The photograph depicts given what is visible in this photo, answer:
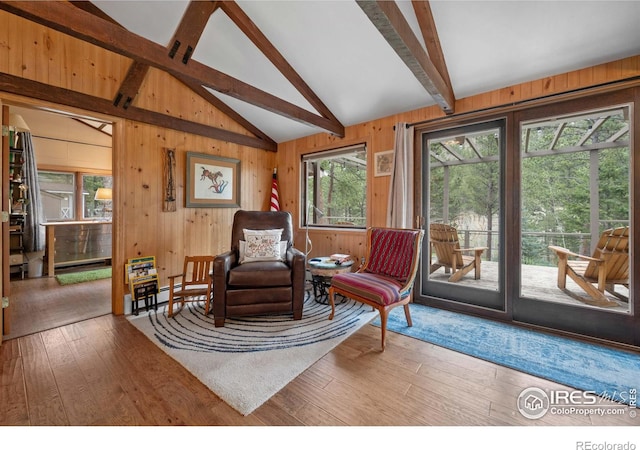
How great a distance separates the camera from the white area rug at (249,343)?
1.64 meters

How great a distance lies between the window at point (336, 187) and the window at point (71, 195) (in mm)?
3516

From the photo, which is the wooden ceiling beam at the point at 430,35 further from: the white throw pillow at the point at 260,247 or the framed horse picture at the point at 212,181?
the framed horse picture at the point at 212,181

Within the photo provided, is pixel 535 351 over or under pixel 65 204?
under

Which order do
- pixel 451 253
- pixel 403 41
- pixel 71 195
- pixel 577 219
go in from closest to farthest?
pixel 403 41
pixel 577 219
pixel 451 253
pixel 71 195

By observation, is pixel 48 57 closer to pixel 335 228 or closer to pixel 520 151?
pixel 335 228

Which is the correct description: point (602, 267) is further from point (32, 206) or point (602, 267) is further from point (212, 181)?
point (32, 206)

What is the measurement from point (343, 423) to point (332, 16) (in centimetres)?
296

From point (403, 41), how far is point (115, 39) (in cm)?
187

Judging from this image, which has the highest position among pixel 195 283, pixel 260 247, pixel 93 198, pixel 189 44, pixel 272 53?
pixel 272 53

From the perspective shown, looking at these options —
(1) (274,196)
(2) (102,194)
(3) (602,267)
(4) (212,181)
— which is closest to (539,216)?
(3) (602,267)

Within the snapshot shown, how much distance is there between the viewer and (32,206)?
158 inches

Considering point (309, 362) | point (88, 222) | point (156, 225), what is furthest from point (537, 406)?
point (88, 222)

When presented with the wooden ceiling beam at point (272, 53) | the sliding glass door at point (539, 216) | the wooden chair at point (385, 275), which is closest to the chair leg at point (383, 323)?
the wooden chair at point (385, 275)

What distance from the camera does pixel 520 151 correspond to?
8.32ft
